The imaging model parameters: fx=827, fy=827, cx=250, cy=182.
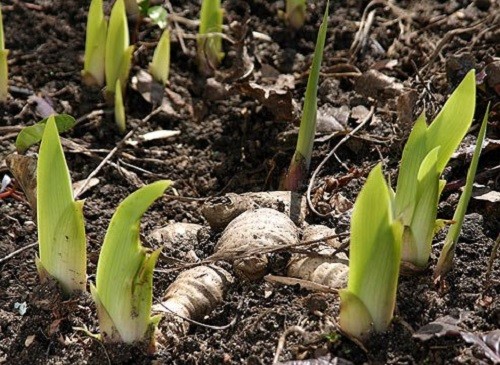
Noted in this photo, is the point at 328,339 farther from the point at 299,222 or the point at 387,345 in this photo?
the point at 299,222

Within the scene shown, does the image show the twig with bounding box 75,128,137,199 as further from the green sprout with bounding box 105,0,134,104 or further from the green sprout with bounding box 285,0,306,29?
the green sprout with bounding box 285,0,306,29

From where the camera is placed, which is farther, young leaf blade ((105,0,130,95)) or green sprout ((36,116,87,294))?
young leaf blade ((105,0,130,95))

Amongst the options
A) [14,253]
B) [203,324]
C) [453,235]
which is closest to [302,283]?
[203,324]

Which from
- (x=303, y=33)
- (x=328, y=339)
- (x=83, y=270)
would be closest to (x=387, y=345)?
(x=328, y=339)

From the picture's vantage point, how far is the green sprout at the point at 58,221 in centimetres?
167

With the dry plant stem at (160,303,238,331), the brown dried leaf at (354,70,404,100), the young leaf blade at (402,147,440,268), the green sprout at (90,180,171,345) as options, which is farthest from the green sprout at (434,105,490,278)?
the brown dried leaf at (354,70,404,100)

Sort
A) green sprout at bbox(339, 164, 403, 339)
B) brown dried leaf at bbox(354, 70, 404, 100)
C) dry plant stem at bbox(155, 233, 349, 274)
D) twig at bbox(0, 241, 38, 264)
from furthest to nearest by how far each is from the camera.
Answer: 1. brown dried leaf at bbox(354, 70, 404, 100)
2. twig at bbox(0, 241, 38, 264)
3. dry plant stem at bbox(155, 233, 349, 274)
4. green sprout at bbox(339, 164, 403, 339)

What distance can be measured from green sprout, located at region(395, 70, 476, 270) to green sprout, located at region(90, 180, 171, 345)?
1.80ft

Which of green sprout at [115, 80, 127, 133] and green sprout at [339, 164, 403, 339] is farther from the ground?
green sprout at [339, 164, 403, 339]

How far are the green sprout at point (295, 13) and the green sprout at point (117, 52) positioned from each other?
0.62 metres

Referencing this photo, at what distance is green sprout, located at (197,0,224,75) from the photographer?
266 centimetres

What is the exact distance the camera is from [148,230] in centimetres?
222

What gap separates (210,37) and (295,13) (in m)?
0.34

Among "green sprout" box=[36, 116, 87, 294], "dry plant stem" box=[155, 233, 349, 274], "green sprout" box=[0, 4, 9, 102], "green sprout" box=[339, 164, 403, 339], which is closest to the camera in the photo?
"green sprout" box=[339, 164, 403, 339]
